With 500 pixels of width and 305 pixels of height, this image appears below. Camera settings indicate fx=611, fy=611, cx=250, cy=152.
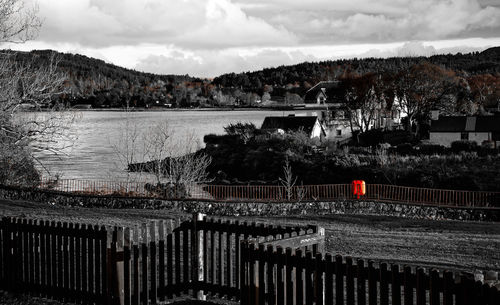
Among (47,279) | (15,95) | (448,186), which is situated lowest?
(448,186)

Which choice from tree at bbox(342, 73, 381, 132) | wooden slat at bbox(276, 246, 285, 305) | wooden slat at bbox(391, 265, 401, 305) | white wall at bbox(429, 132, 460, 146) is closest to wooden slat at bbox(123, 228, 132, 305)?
wooden slat at bbox(276, 246, 285, 305)

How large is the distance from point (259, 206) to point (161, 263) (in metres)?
20.5

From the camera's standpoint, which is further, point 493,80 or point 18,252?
point 493,80

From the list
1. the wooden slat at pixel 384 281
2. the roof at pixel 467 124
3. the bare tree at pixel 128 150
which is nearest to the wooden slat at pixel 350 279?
the wooden slat at pixel 384 281

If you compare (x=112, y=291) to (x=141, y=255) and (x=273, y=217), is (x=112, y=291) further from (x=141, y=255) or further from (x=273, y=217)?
(x=273, y=217)

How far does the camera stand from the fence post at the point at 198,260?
10.8 metres

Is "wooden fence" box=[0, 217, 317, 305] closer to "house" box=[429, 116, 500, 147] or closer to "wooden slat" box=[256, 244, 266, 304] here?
→ "wooden slat" box=[256, 244, 266, 304]

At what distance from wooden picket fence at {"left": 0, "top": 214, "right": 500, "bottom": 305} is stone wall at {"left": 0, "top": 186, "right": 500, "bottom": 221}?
19.1 metres

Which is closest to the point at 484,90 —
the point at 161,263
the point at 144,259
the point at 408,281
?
the point at 161,263

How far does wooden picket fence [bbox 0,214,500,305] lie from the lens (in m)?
8.58

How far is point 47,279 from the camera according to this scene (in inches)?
430

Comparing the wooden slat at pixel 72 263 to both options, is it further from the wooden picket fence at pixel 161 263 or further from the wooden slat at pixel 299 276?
the wooden slat at pixel 299 276

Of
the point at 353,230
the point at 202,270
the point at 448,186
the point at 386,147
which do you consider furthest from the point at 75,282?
the point at 386,147

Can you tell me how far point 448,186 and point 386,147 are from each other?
60.9ft
